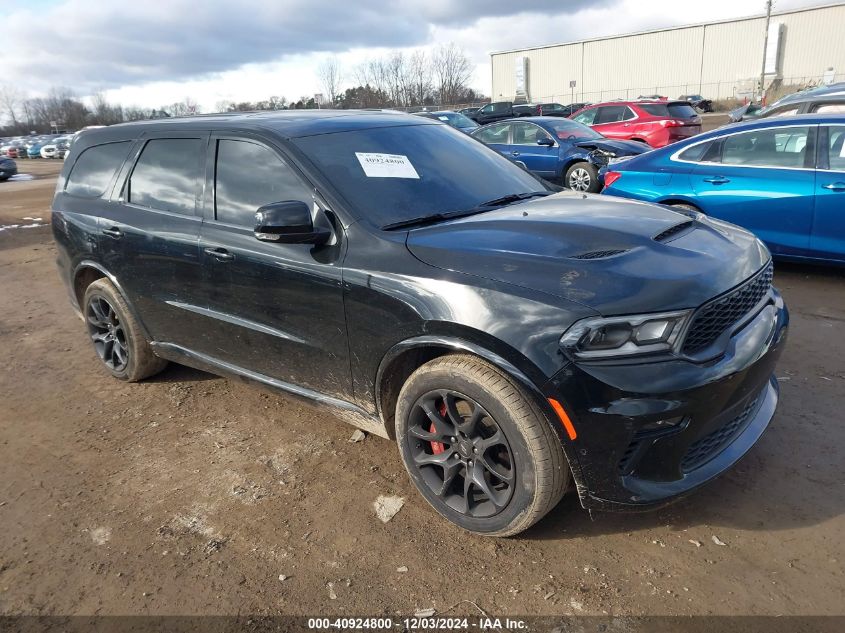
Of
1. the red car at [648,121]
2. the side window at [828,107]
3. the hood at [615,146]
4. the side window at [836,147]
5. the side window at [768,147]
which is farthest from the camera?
the red car at [648,121]

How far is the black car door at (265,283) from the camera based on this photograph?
10.1ft

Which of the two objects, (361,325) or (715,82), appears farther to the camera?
(715,82)

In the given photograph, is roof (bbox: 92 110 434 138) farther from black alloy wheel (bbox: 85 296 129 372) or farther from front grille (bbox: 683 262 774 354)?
front grille (bbox: 683 262 774 354)

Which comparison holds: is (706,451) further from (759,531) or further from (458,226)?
(458,226)

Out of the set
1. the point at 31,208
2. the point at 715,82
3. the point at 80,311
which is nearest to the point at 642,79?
the point at 715,82

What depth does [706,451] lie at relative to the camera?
262 cm

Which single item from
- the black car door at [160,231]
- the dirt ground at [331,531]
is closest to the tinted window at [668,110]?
the dirt ground at [331,531]

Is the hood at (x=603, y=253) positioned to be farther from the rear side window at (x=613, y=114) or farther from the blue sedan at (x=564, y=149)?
the rear side window at (x=613, y=114)

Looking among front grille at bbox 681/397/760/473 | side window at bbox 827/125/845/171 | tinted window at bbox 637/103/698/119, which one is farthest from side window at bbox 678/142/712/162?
tinted window at bbox 637/103/698/119

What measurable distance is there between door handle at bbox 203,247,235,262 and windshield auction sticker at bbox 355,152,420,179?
0.86 m

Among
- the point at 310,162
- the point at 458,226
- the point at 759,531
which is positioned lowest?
the point at 759,531

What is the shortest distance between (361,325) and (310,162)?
906mm

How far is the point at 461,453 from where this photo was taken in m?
2.76

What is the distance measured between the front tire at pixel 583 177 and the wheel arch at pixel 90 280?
8.30m
